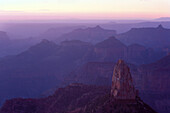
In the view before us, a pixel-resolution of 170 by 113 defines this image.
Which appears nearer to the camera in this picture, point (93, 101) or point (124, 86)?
point (124, 86)

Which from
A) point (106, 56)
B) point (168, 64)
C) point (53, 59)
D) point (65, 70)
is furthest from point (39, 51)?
point (168, 64)

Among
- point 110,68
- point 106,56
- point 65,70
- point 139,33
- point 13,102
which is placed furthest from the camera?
point 139,33

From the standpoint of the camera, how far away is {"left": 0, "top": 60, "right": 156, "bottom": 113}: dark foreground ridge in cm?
2605

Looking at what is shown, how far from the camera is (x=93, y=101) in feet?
109

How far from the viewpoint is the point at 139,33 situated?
606 ft

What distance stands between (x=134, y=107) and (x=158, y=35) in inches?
6029

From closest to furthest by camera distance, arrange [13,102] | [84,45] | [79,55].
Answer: [13,102] → [79,55] → [84,45]

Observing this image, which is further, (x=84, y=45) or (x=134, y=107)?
(x=84, y=45)

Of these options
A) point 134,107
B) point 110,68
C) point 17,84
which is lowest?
point 17,84

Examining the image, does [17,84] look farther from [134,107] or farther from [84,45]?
[134,107]

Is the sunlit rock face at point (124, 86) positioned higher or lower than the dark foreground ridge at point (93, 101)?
higher

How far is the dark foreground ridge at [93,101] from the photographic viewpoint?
2605cm

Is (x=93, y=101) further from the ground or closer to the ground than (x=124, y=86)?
closer to the ground

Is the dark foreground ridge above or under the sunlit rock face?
under
